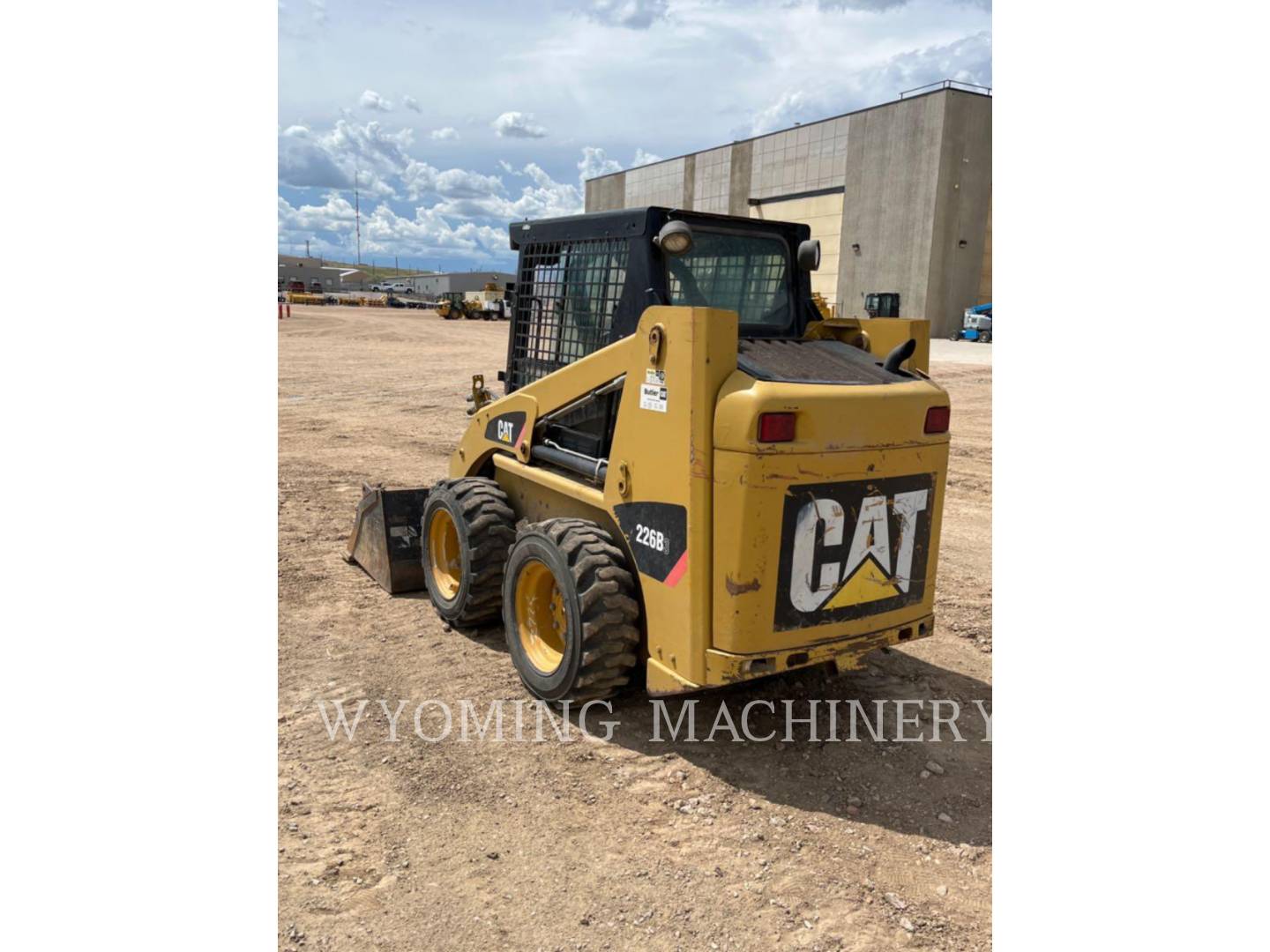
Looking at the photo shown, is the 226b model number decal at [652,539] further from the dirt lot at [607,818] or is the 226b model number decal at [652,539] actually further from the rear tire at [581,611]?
the dirt lot at [607,818]

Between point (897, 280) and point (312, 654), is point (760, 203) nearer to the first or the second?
point (897, 280)

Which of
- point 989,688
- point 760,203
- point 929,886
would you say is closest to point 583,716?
point 929,886

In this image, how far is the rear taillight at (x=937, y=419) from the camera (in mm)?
3871

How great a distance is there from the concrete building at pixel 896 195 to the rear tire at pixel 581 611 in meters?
32.7

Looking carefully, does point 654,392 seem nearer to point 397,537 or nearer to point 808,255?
point 808,255

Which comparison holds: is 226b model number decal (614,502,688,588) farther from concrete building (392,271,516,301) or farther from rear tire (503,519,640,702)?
concrete building (392,271,516,301)

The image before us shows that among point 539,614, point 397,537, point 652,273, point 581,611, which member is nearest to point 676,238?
point 652,273

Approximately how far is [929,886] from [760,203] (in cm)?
4052

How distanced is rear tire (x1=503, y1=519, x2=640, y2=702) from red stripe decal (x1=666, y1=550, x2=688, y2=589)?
0.29 metres

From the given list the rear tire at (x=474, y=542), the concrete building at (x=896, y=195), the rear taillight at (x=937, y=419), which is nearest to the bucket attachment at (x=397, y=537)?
the rear tire at (x=474, y=542)

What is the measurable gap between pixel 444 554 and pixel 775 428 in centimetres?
286

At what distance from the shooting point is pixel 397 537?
5875 millimetres

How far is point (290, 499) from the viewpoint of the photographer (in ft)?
27.1

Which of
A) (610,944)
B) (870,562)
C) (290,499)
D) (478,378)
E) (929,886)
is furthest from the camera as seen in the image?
(290,499)
